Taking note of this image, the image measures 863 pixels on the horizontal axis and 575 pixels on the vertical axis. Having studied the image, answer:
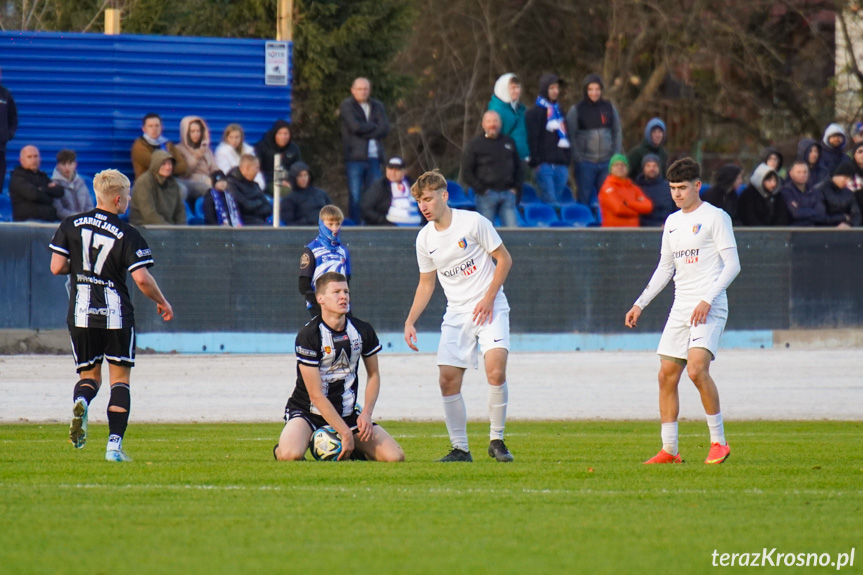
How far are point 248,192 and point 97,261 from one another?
9.38 meters

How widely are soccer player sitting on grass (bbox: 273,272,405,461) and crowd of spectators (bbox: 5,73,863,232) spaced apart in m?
8.80

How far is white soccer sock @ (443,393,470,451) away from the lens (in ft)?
31.2

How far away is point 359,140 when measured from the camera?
19281 mm

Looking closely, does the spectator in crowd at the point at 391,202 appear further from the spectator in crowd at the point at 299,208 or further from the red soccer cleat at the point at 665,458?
the red soccer cleat at the point at 665,458

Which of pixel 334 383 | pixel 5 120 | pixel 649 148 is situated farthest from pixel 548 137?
pixel 334 383

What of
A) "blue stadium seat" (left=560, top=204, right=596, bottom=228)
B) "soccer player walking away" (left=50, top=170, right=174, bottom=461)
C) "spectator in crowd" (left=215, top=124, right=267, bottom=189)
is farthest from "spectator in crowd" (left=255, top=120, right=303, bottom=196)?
"soccer player walking away" (left=50, top=170, right=174, bottom=461)

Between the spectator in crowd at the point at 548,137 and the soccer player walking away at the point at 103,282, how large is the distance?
1123cm

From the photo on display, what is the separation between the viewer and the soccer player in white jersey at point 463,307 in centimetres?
943

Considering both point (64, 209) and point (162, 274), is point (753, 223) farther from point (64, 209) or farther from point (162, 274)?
point (64, 209)

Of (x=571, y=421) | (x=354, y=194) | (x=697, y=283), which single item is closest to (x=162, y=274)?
(x=354, y=194)

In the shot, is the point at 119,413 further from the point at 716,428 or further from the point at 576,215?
the point at 576,215

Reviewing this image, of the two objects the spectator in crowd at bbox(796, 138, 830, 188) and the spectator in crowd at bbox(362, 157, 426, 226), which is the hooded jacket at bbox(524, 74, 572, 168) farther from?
the spectator in crowd at bbox(796, 138, 830, 188)

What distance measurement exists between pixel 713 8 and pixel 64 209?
18.6 meters

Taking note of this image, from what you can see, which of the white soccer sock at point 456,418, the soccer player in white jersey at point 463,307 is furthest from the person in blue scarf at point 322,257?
the white soccer sock at point 456,418
